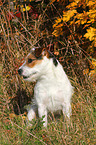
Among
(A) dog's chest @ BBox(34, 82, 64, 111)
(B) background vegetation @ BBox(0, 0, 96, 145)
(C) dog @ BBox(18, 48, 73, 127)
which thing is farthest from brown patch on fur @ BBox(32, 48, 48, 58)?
(B) background vegetation @ BBox(0, 0, 96, 145)

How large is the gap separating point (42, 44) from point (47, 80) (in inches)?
64.0

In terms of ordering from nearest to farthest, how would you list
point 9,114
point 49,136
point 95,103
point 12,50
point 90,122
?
point 49,136, point 90,122, point 95,103, point 9,114, point 12,50

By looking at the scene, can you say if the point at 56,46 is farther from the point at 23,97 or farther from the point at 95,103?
the point at 95,103

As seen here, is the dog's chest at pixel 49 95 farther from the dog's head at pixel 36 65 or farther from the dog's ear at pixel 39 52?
the dog's ear at pixel 39 52

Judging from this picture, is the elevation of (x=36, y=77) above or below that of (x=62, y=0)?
below

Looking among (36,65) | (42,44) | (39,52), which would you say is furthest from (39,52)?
(42,44)

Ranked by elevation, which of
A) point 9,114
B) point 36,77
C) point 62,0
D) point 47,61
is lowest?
point 9,114

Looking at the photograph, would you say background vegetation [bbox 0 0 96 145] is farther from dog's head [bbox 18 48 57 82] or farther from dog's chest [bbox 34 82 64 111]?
dog's head [bbox 18 48 57 82]

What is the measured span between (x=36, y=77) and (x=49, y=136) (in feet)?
3.27

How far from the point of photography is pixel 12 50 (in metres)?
4.64

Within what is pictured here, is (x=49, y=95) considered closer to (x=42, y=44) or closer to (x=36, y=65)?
(x=36, y=65)

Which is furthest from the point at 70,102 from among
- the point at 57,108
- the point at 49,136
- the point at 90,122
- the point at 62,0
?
the point at 62,0

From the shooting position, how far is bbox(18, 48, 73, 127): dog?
137 inches

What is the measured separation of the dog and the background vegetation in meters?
0.22
